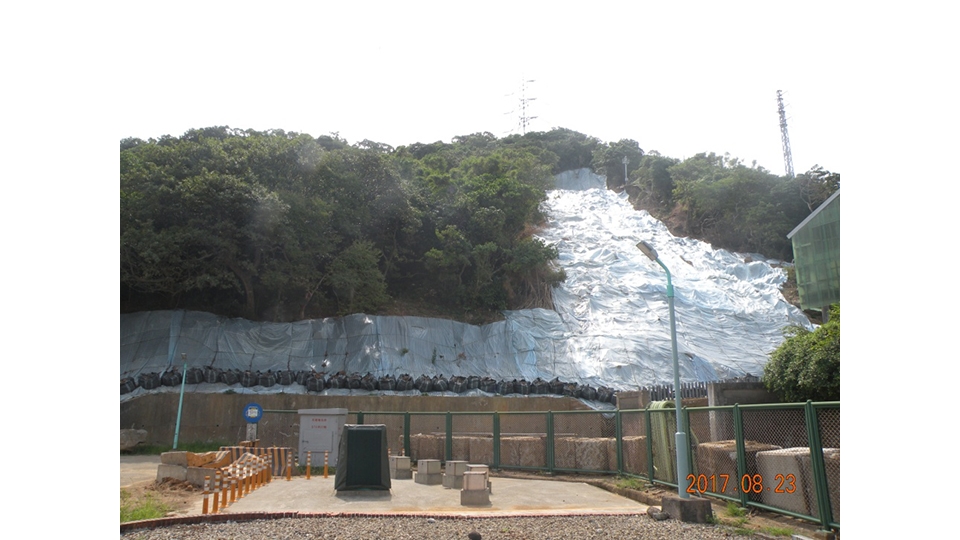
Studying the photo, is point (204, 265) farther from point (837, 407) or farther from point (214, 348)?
point (837, 407)

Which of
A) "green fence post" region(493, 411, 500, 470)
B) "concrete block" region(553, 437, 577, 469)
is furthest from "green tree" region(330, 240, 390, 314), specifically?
"concrete block" region(553, 437, 577, 469)

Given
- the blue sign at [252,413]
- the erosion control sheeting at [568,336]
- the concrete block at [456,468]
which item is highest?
the erosion control sheeting at [568,336]

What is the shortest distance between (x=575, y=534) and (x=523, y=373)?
2724cm

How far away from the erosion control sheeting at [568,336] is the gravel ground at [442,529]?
19730mm

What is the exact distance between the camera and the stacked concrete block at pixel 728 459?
1031 cm

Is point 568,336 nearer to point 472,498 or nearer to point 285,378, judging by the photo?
point 285,378

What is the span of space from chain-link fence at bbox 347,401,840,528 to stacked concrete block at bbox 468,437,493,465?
0.03 m

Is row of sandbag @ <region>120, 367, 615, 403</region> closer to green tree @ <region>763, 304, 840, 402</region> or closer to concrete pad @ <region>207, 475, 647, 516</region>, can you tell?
green tree @ <region>763, 304, 840, 402</region>

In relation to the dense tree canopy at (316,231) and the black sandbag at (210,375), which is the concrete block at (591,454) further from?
the dense tree canopy at (316,231)

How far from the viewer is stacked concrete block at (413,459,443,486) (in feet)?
50.0

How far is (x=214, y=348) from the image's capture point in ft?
108

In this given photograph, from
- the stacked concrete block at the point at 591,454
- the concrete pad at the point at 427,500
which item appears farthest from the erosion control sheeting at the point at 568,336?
the concrete pad at the point at 427,500

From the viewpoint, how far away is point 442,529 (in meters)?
9.59

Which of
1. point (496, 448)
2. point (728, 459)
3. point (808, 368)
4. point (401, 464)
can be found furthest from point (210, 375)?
point (728, 459)
